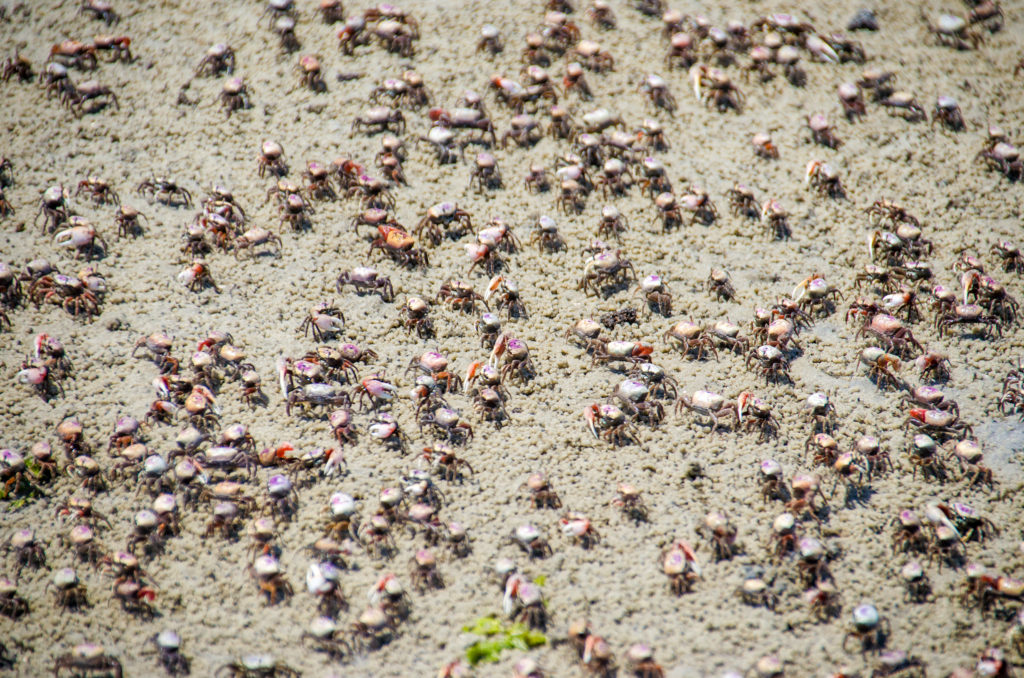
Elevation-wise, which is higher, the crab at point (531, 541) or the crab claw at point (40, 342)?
the crab claw at point (40, 342)

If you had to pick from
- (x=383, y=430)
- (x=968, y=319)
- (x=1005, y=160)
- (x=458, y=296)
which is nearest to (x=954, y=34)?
(x=1005, y=160)

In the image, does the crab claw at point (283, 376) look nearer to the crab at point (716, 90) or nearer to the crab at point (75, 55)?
the crab at point (75, 55)

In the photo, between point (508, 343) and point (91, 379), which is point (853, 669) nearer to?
point (508, 343)

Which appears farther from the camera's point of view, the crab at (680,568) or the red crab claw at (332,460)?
the red crab claw at (332,460)

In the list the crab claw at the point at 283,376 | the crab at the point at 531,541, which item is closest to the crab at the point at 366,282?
the crab claw at the point at 283,376

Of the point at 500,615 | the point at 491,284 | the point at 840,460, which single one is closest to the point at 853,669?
the point at 840,460

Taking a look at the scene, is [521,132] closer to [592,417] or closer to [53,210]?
[592,417]
